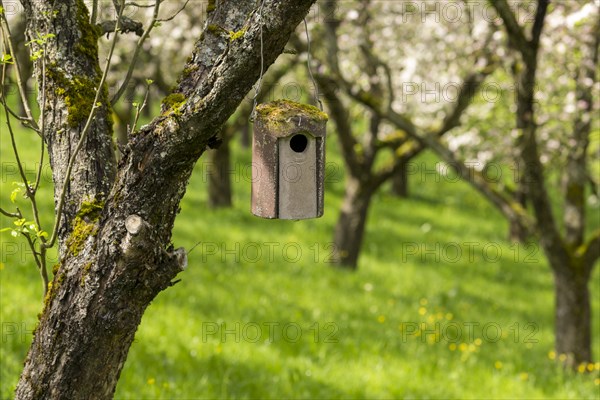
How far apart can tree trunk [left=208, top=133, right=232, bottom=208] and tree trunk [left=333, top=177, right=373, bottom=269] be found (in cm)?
336

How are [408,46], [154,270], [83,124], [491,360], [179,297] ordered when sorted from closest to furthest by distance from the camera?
[154,270], [83,124], [491,360], [179,297], [408,46]

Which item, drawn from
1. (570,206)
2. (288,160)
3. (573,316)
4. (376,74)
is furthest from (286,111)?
(376,74)

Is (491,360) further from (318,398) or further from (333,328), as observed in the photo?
(318,398)

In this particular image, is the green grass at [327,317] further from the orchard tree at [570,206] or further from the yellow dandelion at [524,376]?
the orchard tree at [570,206]

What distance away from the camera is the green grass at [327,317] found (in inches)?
259

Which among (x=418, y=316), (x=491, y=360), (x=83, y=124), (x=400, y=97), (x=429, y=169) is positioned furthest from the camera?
(x=429, y=169)

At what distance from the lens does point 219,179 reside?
13781 millimetres

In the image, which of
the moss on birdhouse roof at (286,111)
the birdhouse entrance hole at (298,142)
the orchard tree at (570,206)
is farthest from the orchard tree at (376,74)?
the moss on birdhouse roof at (286,111)

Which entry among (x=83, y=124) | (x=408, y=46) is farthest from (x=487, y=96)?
(x=83, y=124)

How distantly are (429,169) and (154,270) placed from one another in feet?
61.0

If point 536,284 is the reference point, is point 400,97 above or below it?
above

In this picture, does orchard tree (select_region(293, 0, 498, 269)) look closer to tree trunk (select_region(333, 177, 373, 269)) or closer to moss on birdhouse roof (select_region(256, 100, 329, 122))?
tree trunk (select_region(333, 177, 373, 269))

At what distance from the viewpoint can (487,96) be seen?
11.9m

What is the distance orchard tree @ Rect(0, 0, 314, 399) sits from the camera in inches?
124
